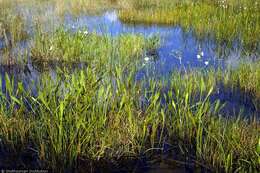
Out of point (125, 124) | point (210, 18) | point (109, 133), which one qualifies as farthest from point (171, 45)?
point (109, 133)

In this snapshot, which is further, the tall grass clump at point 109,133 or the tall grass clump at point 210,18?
the tall grass clump at point 210,18

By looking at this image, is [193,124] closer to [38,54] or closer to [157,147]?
[157,147]

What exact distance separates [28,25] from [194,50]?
17.7ft

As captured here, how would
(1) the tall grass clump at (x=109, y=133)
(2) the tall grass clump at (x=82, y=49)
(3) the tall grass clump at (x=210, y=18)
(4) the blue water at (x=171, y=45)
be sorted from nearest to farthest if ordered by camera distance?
(1) the tall grass clump at (x=109, y=133) < (4) the blue water at (x=171, y=45) < (2) the tall grass clump at (x=82, y=49) < (3) the tall grass clump at (x=210, y=18)

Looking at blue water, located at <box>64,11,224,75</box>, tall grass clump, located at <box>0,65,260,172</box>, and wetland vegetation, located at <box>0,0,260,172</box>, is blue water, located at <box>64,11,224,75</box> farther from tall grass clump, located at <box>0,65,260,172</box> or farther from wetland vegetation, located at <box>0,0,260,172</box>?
tall grass clump, located at <box>0,65,260,172</box>

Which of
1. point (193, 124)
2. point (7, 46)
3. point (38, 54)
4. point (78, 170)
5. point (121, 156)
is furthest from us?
point (7, 46)

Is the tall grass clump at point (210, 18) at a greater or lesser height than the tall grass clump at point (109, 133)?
greater

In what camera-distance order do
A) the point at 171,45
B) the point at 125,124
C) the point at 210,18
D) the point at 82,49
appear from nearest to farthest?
1. the point at 125,124
2. the point at 82,49
3. the point at 171,45
4. the point at 210,18

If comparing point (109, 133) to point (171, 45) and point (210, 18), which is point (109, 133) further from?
point (210, 18)

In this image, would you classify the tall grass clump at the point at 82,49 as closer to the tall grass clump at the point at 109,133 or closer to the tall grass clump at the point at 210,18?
the tall grass clump at the point at 210,18

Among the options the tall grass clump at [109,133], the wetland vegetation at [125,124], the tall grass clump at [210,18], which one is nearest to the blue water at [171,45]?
the tall grass clump at [210,18]

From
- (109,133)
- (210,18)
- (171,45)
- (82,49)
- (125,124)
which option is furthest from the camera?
(210,18)

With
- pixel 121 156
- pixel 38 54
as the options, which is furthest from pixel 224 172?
pixel 38 54

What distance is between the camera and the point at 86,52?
26.0ft
